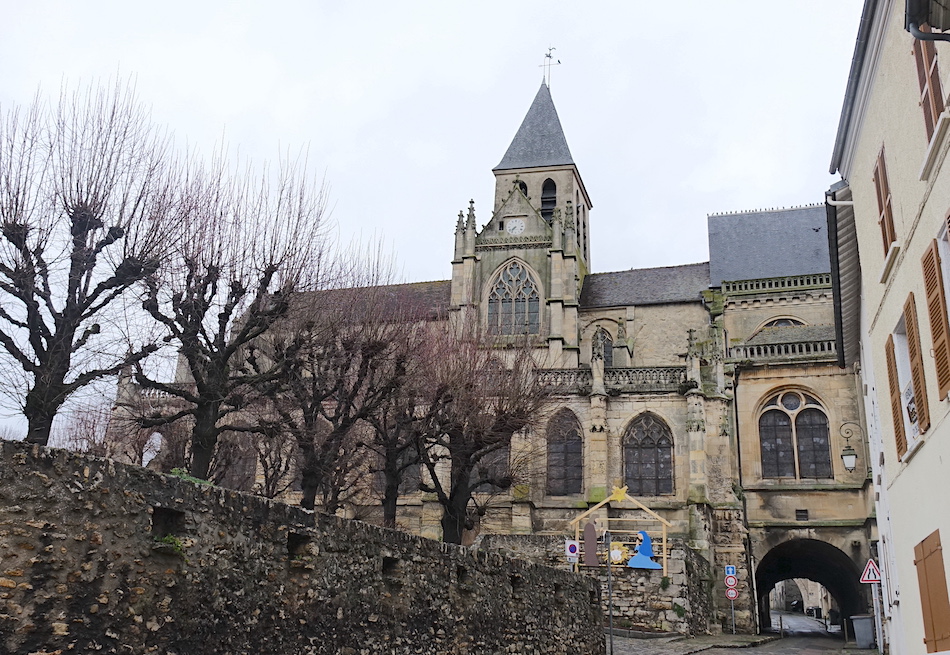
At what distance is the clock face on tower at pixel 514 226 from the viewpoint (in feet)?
127

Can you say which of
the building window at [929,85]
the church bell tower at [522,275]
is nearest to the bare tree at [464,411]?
the building window at [929,85]

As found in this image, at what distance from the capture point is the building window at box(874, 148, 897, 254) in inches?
404

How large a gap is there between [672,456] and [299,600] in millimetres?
22628

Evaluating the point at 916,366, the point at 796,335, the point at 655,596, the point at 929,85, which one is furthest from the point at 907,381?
the point at 796,335

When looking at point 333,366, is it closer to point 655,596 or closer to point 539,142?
point 655,596

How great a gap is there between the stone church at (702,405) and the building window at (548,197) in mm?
5445

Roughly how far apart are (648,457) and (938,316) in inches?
836

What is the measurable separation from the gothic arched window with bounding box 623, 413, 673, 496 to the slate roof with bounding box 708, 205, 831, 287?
455 inches

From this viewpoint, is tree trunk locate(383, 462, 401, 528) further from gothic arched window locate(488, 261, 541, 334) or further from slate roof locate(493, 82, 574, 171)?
slate roof locate(493, 82, 574, 171)

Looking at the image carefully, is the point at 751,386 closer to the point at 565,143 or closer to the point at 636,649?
the point at 636,649

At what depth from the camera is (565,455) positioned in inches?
1165

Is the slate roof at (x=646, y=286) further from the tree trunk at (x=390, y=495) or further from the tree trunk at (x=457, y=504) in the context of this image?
the tree trunk at (x=390, y=495)

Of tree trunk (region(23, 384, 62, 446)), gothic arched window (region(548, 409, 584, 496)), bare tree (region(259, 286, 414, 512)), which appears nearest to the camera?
tree trunk (region(23, 384, 62, 446))

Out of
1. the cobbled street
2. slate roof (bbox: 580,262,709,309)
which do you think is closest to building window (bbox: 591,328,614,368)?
slate roof (bbox: 580,262,709,309)
